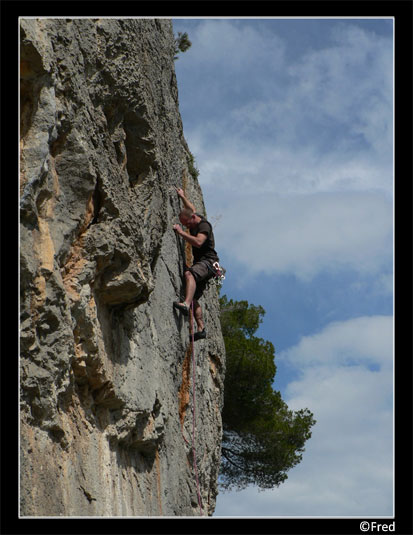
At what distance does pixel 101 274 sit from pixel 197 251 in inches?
134

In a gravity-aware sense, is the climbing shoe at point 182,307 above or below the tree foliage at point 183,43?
below

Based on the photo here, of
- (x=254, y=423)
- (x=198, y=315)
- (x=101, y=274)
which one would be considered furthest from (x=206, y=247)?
(x=254, y=423)

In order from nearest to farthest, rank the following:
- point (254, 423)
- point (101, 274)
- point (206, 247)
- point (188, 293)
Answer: point (101, 274)
point (188, 293)
point (206, 247)
point (254, 423)

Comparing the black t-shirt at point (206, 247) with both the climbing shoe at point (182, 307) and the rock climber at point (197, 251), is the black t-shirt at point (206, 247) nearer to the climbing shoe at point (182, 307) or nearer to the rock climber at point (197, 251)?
the rock climber at point (197, 251)

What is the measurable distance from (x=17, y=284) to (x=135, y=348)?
2.86m

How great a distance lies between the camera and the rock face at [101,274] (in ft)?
20.0

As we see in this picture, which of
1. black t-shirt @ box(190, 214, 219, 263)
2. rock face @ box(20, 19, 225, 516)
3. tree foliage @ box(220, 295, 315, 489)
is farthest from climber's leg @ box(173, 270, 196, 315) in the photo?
tree foliage @ box(220, 295, 315, 489)

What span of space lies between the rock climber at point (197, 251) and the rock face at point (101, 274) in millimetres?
174

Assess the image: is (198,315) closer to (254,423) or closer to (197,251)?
(197,251)

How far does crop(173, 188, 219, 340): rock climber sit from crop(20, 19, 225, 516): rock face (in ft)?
0.57

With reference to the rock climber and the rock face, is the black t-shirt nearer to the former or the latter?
the rock climber

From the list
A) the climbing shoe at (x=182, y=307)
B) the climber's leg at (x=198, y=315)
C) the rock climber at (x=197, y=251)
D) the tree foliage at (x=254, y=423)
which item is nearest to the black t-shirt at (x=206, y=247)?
the rock climber at (x=197, y=251)

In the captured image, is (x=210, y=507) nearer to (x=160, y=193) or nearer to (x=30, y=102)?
(x=160, y=193)

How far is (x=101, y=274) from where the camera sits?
24.8 feet
